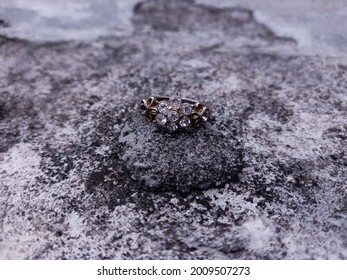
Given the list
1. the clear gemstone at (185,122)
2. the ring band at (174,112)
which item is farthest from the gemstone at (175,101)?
the clear gemstone at (185,122)

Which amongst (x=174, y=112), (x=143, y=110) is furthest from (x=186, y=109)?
(x=143, y=110)

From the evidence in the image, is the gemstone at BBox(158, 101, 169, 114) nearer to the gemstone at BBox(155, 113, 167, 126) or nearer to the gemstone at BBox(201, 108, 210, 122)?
the gemstone at BBox(155, 113, 167, 126)

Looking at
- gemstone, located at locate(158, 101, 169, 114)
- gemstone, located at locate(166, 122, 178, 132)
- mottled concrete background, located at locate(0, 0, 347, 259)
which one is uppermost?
gemstone, located at locate(158, 101, 169, 114)

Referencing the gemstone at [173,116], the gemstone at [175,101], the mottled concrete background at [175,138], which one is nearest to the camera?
the mottled concrete background at [175,138]

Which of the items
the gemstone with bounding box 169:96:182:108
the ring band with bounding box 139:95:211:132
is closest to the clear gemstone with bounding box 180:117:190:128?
the ring band with bounding box 139:95:211:132

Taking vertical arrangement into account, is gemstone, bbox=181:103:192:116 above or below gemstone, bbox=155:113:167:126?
above

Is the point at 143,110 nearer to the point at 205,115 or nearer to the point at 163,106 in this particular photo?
the point at 163,106

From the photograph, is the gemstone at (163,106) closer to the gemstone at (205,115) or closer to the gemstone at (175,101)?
the gemstone at (175,101)
